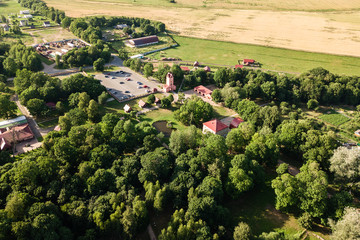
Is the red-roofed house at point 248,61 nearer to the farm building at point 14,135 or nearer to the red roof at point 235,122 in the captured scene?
the red roof at point 235,122

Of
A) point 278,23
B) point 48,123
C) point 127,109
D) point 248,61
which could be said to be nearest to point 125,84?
point 127,109

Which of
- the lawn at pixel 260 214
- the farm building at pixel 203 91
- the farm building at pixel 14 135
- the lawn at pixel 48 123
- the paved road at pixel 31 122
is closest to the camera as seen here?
the lawn at pixel 260 214

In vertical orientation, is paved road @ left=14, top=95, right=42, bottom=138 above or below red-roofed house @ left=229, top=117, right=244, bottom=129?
below

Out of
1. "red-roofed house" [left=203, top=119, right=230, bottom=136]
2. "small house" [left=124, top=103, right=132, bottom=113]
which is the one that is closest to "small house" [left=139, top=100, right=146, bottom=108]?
"small house" [left=124, top=103, right=132, bottom=113]

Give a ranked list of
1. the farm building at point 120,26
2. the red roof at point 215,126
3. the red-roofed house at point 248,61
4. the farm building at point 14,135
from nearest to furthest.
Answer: the farm building at point 14,135 < the red roof at point 215,126 < the red-roofed house at point 248,61 < the farm building at point 120,26

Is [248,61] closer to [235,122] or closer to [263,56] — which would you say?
[263,56]

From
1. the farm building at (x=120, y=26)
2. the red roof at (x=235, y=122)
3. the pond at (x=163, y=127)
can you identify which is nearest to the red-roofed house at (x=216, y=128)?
the red roof at (x=235, y=122)

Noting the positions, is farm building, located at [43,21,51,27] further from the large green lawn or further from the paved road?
A: the paved road
